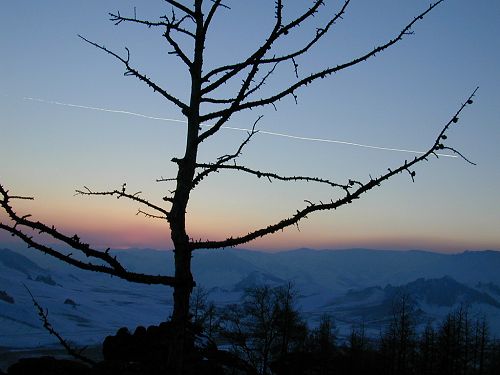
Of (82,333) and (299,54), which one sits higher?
(299,54)

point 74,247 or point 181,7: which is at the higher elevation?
point 181,7

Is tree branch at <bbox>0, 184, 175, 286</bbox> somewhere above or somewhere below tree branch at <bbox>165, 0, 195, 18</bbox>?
below

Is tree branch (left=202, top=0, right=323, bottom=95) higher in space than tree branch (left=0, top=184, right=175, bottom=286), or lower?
higher

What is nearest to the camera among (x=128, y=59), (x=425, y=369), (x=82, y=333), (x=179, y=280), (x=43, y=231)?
(x=43, y=231)

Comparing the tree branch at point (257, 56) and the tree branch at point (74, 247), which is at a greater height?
the tree branch at point (257, 56)

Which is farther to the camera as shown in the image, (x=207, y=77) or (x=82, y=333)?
(x=82, y=333)

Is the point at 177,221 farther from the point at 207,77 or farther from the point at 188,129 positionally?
the point at 207,77

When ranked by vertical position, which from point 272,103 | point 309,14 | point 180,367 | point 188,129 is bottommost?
point 180,367

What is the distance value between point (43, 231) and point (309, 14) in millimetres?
2270

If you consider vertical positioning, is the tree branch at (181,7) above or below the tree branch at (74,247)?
above

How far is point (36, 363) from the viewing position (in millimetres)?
26109

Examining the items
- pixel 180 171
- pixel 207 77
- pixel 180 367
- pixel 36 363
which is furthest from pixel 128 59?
pixel 36 363

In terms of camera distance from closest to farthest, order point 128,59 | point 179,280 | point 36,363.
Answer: point 179,280, point 128,59, point 36,363

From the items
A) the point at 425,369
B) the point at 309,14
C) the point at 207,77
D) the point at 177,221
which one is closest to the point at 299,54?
the point at 309,14
